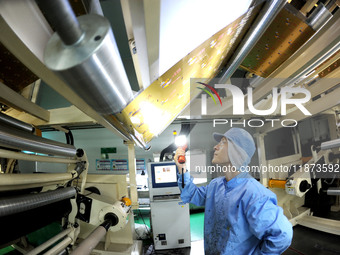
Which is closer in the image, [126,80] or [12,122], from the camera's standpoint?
[126,80]

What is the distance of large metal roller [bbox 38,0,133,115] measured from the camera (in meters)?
0.23

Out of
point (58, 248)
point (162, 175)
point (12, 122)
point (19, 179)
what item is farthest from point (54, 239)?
point (162, 175)

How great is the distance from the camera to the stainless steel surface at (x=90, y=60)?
229mm

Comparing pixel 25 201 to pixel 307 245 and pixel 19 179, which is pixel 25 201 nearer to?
pixel 19 179

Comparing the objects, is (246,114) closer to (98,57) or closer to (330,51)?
(330,51)

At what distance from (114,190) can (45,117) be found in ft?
5.27

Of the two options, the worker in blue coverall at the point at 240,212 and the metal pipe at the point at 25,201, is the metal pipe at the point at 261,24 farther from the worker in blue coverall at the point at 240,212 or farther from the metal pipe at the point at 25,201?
the metal pipe at the point at 25,201

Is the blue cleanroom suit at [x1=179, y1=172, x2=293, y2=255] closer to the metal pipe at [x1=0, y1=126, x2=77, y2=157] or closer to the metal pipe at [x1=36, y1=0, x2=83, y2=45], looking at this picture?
the metal pipe at [x1=0, y1=126, x2=77, y2=157]

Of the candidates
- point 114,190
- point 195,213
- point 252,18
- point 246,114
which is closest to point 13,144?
point 252,18

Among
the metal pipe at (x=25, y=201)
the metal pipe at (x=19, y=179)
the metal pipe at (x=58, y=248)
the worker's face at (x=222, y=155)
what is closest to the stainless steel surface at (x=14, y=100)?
the metal pipe at (x=19, y=179)

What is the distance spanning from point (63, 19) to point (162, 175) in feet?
10.6

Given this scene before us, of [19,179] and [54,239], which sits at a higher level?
[19,179]

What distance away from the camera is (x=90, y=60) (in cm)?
23

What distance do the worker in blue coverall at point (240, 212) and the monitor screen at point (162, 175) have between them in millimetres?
1410
